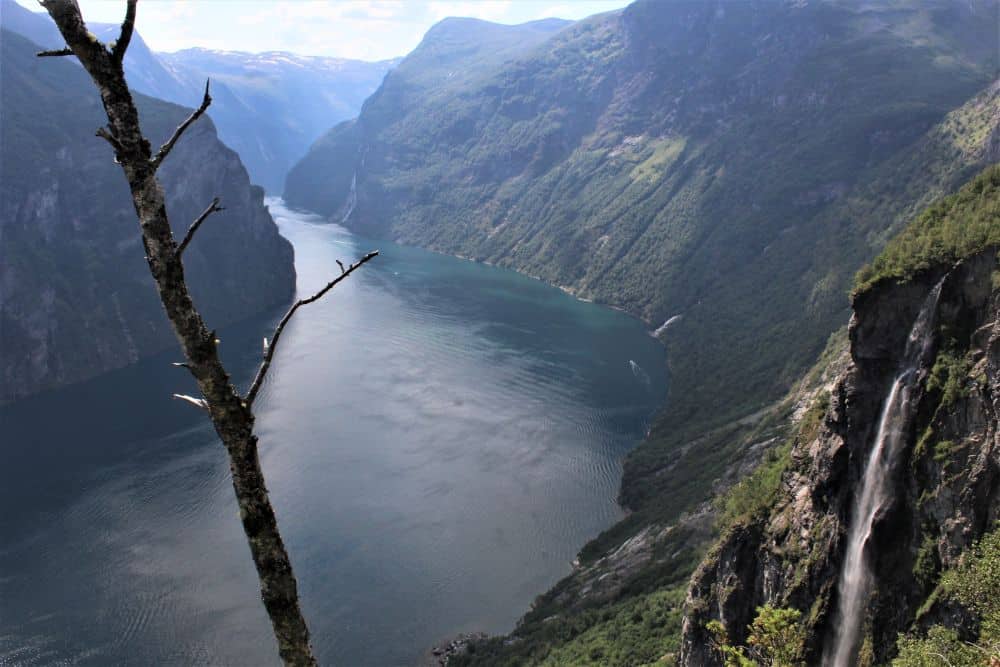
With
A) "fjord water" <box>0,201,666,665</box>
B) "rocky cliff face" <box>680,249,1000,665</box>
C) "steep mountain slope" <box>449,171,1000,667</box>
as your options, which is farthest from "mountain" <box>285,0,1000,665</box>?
"fjord water" <box>0,201,666,665</box>

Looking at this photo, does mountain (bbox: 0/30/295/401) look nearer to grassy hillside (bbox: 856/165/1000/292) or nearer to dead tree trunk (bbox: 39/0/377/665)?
grassy hillside (bbox: 856/165/1000/292)

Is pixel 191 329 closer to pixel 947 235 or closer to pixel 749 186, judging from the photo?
pixel 947 235

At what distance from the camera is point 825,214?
11862 centimetres

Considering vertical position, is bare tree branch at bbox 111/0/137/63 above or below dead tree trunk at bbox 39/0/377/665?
above

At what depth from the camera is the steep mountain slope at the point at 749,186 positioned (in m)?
89.4

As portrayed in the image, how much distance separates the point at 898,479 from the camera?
21609 mm

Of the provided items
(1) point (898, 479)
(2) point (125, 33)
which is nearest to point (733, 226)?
(1) point (898, 479)

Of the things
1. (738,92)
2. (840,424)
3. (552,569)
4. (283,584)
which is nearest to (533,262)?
(738,92)

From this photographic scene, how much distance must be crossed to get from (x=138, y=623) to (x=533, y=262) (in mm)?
137147

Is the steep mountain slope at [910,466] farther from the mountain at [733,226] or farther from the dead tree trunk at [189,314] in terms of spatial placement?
the dead tree trunk at [189,314]

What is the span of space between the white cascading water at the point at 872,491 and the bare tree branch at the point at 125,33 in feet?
75.7

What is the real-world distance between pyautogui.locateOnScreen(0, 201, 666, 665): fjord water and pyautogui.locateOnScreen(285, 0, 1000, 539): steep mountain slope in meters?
9.18

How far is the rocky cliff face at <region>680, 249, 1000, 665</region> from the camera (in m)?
18.9

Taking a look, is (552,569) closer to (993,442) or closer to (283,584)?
(993,442)
